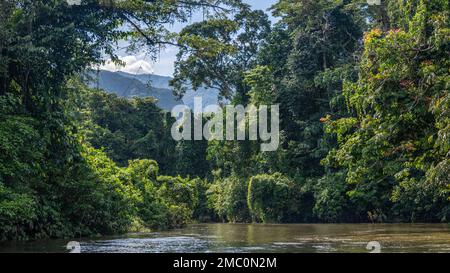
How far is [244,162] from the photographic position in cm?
3338

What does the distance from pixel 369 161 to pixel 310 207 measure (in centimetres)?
1354

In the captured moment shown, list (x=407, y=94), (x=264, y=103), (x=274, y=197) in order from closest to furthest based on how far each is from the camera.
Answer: (x=407, y=94), (x=274, y=197), (x=264, y=103)

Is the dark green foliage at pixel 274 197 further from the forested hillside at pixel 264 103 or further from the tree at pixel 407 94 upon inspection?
the tree at pixel 407 94

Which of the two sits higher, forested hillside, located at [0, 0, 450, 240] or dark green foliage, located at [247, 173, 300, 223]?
forested hillside, located at [0, 0, 450, 240]

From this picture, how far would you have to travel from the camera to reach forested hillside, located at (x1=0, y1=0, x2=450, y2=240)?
13.6m

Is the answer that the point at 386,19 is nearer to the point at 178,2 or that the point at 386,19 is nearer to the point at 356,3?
the point at 356,3

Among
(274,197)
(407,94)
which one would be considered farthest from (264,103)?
(407,94)

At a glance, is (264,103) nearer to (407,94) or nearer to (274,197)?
(274,197)

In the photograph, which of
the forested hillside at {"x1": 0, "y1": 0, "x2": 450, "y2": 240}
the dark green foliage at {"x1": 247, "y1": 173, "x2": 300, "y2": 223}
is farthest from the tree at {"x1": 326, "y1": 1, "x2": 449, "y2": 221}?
the dark green foliage at {"x1": 247, "y1": 173, "x2": 300, "y2": 223}

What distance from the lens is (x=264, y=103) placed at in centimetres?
3069

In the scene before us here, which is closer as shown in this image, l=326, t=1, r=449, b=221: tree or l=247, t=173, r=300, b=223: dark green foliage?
l=326, t=1, r=449, b=221: tree

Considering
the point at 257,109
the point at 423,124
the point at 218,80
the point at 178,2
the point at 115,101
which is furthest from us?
the point at 115,101

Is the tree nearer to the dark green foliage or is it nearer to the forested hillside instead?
the forested hillside
